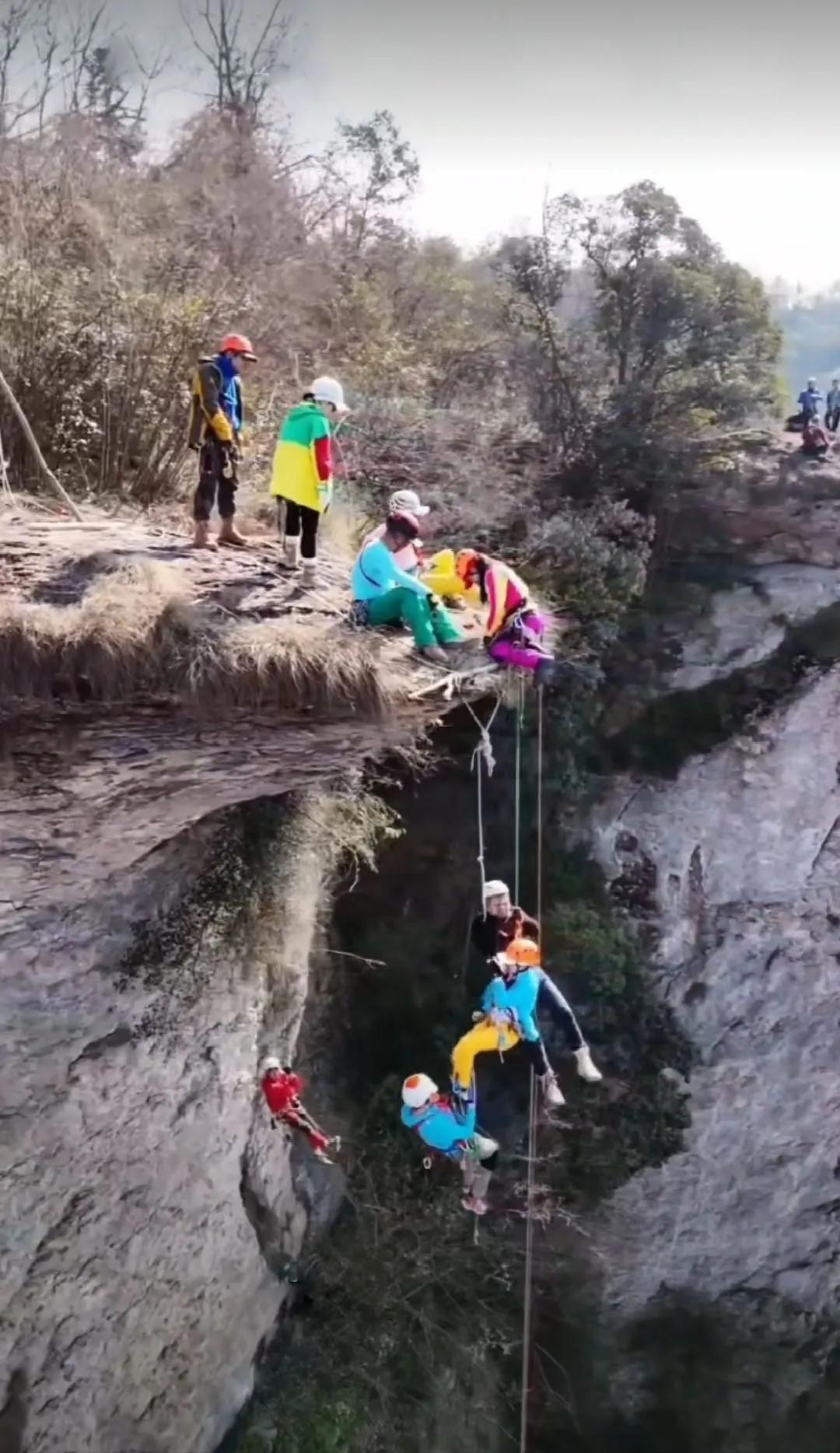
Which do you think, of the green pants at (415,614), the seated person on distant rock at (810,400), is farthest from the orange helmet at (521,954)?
the seated person on distant rock at (810,400)

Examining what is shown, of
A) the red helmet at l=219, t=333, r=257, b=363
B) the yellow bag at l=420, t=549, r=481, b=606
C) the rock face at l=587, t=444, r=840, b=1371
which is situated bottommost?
the rock face at l=587, t=444, r=840, b=1371

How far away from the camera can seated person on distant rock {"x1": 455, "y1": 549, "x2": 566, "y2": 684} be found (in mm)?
4895

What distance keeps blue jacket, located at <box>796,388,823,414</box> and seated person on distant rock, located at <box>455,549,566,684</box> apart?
6.58 meters

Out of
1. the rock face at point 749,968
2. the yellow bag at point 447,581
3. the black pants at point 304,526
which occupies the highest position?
the black pants at point 304,526

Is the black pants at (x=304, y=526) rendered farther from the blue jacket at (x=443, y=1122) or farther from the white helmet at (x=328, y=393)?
the blue jacket at (x=443, y=1122)

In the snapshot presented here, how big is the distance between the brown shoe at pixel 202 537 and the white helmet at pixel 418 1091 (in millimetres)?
3318

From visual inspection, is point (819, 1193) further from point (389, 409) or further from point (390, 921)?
point (389, 409)

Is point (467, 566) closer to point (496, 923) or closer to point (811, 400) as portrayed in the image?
point (496, 923)

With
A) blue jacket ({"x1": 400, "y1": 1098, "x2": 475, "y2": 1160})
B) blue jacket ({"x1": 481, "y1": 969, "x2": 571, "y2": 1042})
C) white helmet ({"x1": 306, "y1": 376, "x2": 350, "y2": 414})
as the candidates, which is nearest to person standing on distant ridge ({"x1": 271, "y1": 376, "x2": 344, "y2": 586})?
white helmet ({"x1": 306, "y1": 376, "x2": 350, "y2": 414})

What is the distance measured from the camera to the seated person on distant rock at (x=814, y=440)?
1015 cm

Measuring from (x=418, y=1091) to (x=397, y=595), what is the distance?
315 cm

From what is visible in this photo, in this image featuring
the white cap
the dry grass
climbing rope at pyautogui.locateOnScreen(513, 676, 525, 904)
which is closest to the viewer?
the dry grass

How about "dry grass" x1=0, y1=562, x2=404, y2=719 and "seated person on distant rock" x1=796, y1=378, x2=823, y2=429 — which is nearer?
"dry grass" x1=0, y1=562, x2=404, y2=719

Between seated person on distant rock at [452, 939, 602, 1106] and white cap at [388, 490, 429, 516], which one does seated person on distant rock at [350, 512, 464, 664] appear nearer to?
white cap at [388, 490, 429, 516]
